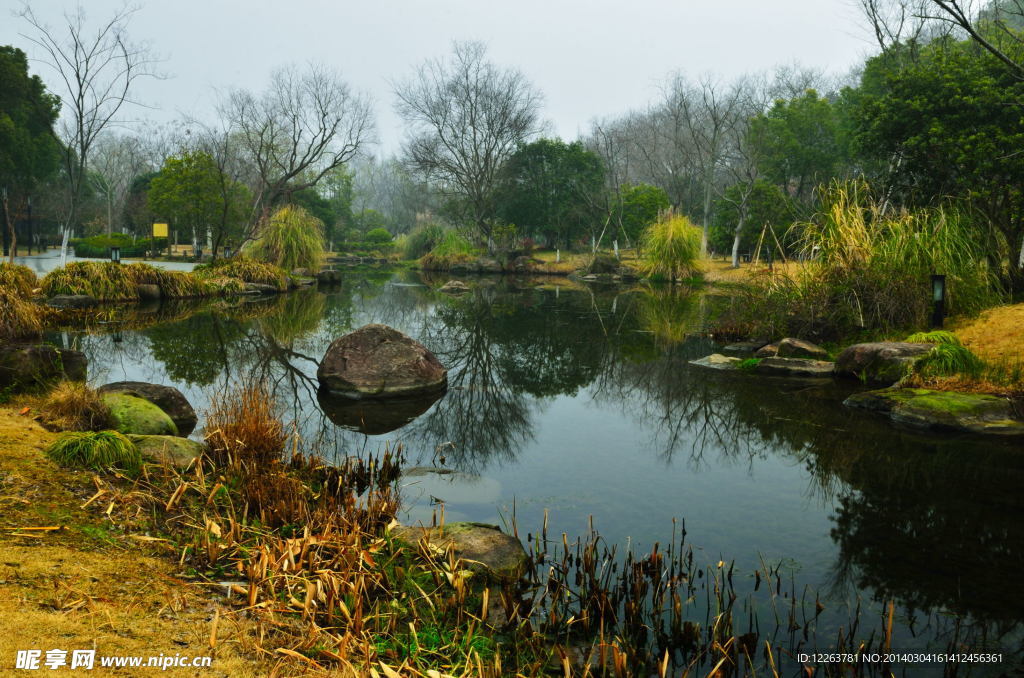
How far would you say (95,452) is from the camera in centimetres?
495

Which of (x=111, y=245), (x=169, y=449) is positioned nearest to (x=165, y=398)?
(x=169, y=449)

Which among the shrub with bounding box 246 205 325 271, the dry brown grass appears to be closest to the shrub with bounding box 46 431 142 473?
the dry brown grass

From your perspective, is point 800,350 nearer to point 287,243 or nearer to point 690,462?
point 690,462

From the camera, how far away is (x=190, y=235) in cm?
4325

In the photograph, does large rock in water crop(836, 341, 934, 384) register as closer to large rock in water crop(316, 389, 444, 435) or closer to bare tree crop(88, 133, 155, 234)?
large rock in water crop(316, 389, 444, 435)

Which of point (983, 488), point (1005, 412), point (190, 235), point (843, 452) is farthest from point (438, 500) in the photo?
point (190, 235)

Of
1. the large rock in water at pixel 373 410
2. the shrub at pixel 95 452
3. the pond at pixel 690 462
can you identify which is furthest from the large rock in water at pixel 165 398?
the shrub at pixel 95 452

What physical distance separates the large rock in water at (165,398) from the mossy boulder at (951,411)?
8.11 meters

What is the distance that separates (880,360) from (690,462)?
4610 mm

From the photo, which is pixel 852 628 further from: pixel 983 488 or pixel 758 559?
pixel 983 488

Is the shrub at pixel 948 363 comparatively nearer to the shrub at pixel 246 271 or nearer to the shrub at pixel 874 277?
the shrub at pixel 874 277

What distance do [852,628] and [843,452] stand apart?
3.87 metres

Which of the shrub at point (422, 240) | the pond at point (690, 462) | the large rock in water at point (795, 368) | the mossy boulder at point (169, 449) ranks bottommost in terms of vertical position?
the pond at point (690, 462)

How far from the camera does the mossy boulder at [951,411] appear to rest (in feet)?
24.8
